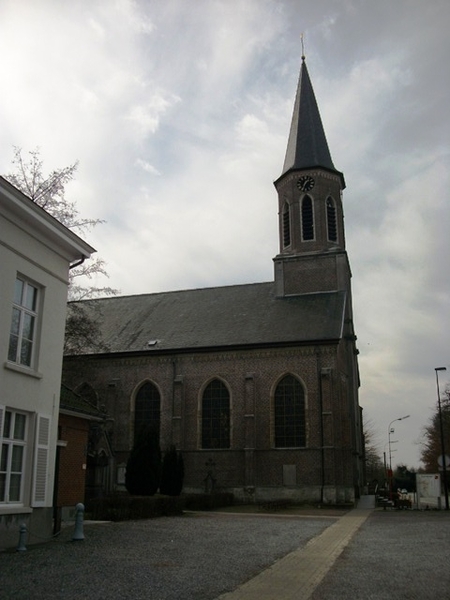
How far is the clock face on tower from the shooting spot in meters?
39.3

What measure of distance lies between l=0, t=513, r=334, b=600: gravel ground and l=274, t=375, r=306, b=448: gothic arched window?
48.2ft

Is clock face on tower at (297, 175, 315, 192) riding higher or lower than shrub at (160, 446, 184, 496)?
higher

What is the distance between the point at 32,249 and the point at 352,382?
2774 centimetres

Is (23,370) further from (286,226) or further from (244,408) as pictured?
(286,226)

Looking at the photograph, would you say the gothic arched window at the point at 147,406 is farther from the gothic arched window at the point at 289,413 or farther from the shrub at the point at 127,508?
the shrub at the point at 127,508

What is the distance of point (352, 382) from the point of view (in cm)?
3725

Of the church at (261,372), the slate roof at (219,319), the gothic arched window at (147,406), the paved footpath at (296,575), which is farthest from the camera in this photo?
the gothic arched window at (147,406)

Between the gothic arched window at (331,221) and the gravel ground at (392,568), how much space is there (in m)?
23.6

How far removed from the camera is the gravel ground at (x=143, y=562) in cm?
799

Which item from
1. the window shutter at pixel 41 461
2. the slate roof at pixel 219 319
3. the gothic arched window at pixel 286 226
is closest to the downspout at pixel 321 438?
the slate roof at pixel 219 319

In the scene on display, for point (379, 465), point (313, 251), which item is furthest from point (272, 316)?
point (379, 465)

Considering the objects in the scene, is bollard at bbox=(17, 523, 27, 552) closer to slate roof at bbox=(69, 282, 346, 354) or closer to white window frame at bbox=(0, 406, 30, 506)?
white window frame at bbox=(0, 406, 30, 506)

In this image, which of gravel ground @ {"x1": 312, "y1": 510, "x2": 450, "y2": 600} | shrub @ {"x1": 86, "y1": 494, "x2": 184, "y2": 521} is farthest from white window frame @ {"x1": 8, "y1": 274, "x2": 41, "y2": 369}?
shrub @ {"x1": 86, "y1": 494, "x2": 184, "y2": 521}

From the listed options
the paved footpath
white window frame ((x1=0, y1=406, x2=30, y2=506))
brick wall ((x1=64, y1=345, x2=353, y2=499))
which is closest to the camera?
the paved footpath
